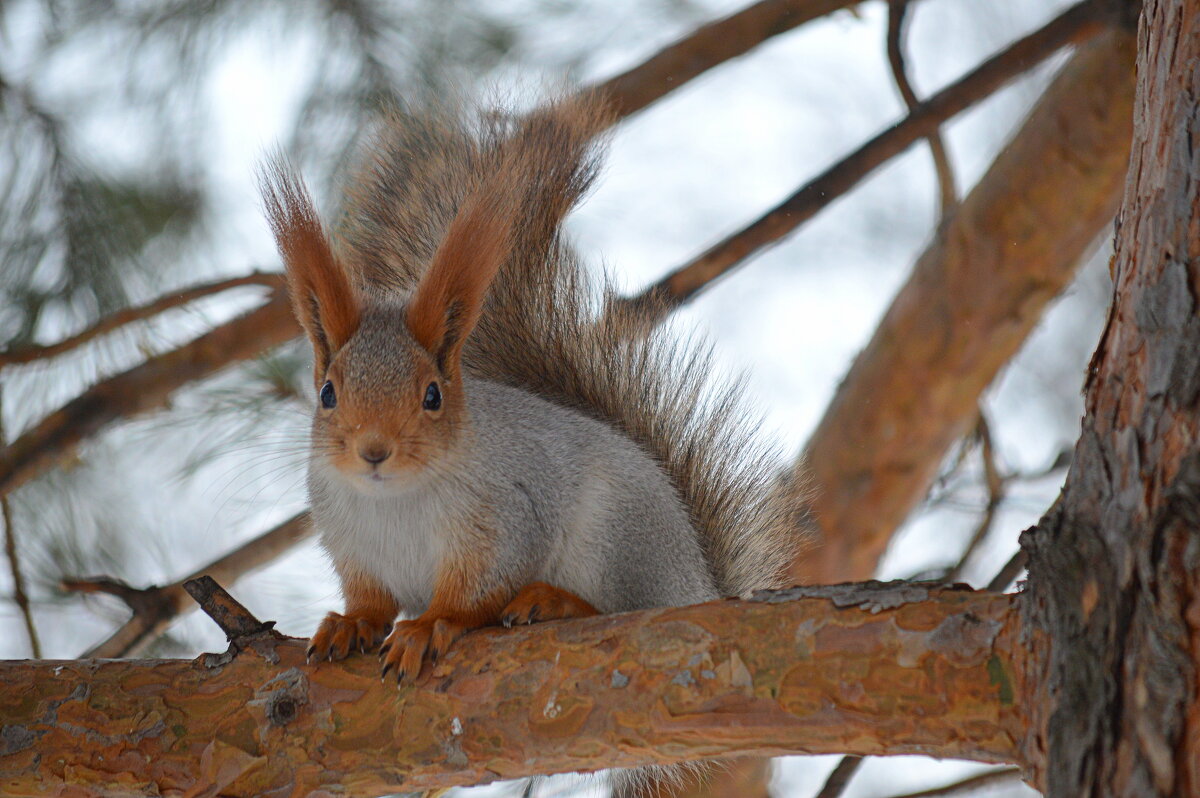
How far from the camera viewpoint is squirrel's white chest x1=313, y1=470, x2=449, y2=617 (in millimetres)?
1598

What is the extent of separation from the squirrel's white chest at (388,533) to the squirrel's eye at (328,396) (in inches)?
5.3

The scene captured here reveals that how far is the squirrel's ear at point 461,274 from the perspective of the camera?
5.11 feet

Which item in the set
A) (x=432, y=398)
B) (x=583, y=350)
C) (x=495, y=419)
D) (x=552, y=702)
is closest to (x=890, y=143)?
(x=583, y=350)

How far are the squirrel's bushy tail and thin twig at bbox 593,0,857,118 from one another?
353 mm

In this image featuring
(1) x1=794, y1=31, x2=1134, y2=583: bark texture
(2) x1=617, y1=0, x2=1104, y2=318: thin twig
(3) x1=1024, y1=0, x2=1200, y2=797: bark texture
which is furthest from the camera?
(1) x1=794, y1=31, x2=1134, y2=583: bark texture

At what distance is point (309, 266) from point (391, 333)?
134 mm

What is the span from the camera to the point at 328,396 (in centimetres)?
154

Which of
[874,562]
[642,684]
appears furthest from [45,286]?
[874,562]

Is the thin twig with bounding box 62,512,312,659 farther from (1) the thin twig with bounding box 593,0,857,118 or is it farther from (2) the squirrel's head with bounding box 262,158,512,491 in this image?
(1) the thin twig with bounding box 593,0,857,118

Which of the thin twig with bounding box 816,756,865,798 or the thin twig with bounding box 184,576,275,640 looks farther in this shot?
the thin twig with bounding box 816,756,865,798

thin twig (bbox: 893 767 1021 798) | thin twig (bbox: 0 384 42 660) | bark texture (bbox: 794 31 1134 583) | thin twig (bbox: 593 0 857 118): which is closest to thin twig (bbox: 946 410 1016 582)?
bark texture (bbox: 794 31 1134 583)

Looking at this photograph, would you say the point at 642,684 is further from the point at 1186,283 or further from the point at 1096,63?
the point at 1096,63

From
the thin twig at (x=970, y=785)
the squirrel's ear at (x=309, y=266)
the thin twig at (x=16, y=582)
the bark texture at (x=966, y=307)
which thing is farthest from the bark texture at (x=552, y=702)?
the bark texture at (x=966, y=307)

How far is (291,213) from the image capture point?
1562mm
